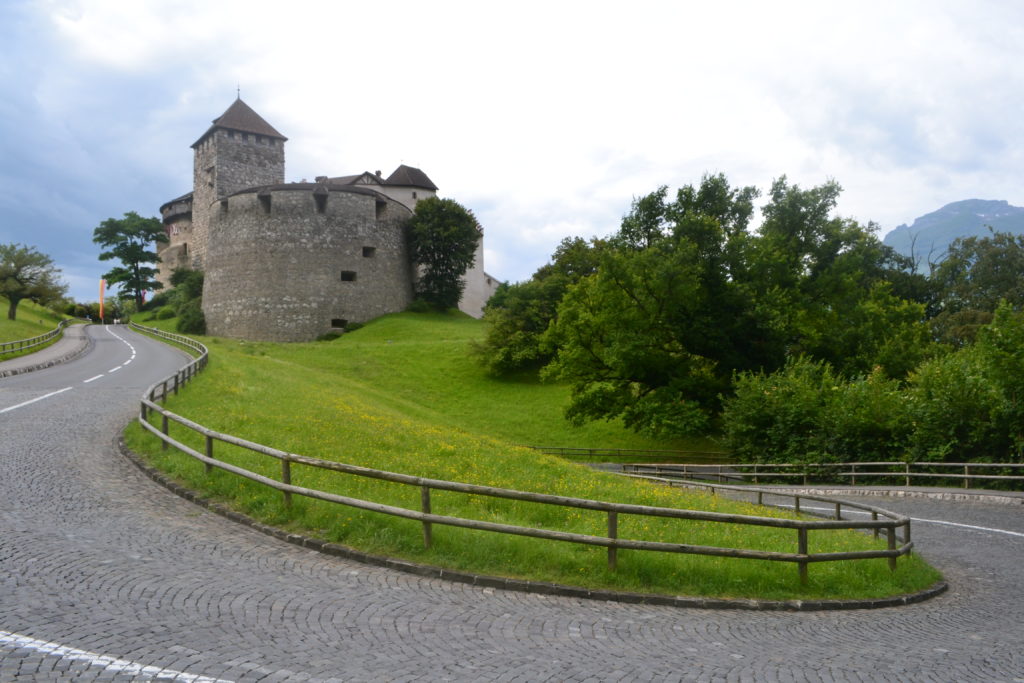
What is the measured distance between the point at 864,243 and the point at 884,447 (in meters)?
15.6

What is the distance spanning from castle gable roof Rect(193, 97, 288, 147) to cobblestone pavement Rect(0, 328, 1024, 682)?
75671mm

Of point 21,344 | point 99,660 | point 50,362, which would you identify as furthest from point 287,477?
point 21,344

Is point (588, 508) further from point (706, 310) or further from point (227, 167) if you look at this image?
point (227, 167)

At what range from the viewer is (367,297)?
6600cm

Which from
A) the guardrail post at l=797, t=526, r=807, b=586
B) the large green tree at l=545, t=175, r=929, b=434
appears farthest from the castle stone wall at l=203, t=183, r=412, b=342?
the guardrail post at l=797, t=526, r=807, b=586

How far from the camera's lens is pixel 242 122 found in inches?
3174

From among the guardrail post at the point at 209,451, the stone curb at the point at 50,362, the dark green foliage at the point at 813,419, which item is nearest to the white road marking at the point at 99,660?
the guardrail post at the point at 209,451

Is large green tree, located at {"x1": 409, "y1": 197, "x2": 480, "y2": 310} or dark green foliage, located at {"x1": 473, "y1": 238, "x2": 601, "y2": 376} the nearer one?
dark green foliage, located at {"x1": 473, "y1": 238, "x2": 601, "y2": 376}

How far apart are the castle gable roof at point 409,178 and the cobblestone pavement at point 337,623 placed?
2840 inches

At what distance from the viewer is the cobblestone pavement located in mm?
5676

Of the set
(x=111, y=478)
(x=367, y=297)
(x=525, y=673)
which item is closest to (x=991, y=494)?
(x=525, y=673)

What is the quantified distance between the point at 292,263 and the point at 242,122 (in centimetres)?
2594

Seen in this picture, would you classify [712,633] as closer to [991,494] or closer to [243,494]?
[243,494]

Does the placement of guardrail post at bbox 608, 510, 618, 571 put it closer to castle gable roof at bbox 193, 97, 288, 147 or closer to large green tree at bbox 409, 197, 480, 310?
large green tree at bbox 409, 197, 480, 310
